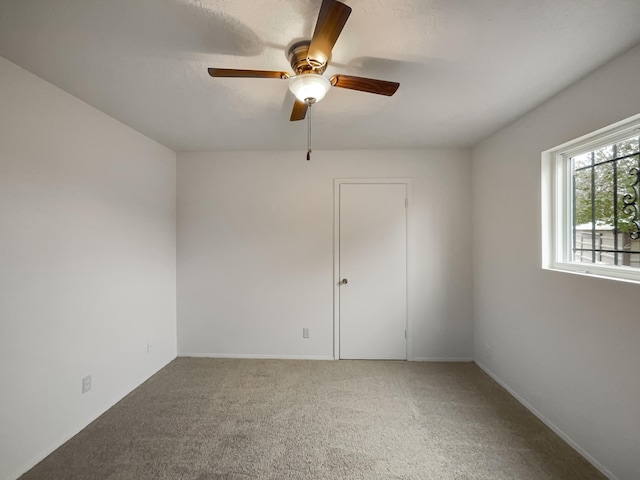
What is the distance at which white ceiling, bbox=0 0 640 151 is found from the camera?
3.92 ft

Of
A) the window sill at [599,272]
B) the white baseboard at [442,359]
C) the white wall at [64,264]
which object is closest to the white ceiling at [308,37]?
the white wall at [64,264]

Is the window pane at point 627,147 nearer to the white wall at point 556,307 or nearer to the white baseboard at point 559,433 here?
the white wall at point 556,307

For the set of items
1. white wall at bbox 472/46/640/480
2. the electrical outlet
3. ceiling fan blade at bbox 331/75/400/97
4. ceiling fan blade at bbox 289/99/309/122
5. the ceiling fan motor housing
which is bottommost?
the electrical outlet

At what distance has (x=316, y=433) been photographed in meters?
1.92

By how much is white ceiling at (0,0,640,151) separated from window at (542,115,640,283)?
0.45 meters

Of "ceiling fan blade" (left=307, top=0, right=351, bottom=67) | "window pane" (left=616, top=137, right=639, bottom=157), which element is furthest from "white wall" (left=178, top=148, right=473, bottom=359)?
"ceiling fan blade" (left=307, top=0, right=351, bottom=67)

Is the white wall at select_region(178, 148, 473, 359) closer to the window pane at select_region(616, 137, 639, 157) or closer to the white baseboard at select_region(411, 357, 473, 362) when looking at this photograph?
the white baseboard at select_region(411, 357, 473, 362)

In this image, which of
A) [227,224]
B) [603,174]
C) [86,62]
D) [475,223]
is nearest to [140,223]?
[227,224]

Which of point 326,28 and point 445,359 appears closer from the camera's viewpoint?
point 326,28

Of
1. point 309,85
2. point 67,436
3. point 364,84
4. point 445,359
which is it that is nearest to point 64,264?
point 67,436

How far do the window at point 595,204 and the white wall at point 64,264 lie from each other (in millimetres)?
3467

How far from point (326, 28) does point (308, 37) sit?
301 mm

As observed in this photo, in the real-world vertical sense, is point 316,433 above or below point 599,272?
below

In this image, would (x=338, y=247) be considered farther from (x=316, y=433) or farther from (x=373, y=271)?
(x=316, y=433)
